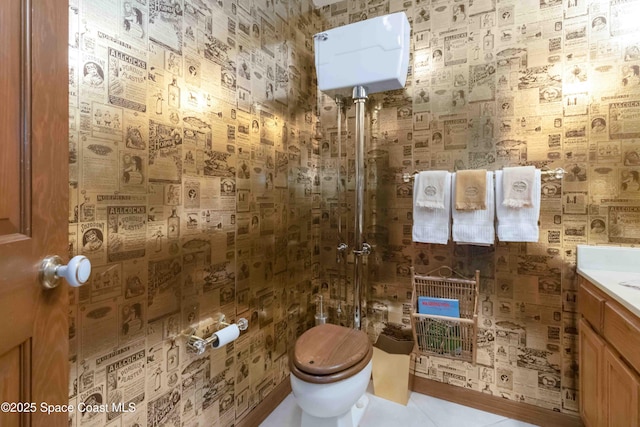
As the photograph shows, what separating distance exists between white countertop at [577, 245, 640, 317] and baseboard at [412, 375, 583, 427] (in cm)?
77

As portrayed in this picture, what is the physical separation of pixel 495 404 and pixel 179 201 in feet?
6.40

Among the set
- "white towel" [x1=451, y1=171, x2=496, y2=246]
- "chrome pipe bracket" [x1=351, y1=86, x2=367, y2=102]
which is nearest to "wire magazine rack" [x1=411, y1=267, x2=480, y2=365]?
"white towel" [x1=451, y1=171, x2=496, y2=246]

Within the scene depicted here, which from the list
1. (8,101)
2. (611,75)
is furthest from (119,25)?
(611,75)

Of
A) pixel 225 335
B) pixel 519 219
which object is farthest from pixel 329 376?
pixel 519 219

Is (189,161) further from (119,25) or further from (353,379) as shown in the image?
(353,379)

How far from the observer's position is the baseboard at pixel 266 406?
1.50 metres

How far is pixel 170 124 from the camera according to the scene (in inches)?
43.4

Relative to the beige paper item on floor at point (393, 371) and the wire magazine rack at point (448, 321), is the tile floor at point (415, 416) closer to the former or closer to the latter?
the beige paper item on floor at point (393, 371)

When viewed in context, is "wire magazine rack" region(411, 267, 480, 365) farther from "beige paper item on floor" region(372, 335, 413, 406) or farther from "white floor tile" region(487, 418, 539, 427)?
"white floor tile" region(487, 418, 539, 427)

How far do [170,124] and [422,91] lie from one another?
1430mm

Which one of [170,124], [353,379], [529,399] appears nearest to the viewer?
[170,124]

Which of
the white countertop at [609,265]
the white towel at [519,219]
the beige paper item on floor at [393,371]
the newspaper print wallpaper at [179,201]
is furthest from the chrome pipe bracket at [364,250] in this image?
the white countertop at [609,265]

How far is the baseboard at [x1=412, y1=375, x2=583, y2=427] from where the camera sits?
155 cm

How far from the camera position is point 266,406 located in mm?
1625
